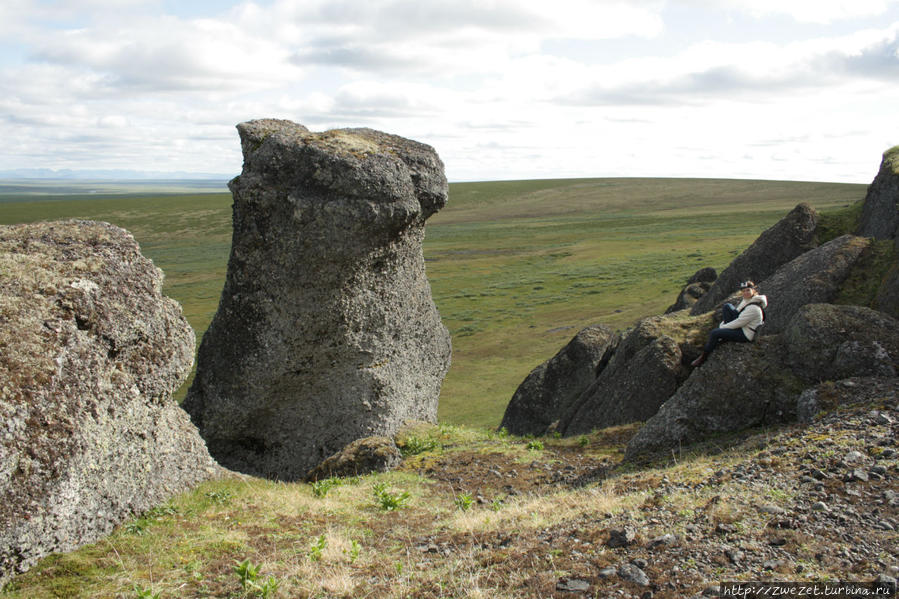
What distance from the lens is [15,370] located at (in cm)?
916

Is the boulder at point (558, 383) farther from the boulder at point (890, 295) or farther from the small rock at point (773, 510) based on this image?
the small rock at point (773, 510)

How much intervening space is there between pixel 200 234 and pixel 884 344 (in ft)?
528

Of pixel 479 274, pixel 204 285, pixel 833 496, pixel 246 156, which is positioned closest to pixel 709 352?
pixel 833 496

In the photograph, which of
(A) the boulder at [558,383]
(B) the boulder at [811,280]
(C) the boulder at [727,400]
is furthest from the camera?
(A) the boulder at [558,383]

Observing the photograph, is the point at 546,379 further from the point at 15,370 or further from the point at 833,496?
the point at 15,370

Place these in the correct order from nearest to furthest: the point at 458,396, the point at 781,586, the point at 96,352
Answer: the point at 781,586, the point at 96,352, the point at 458,396

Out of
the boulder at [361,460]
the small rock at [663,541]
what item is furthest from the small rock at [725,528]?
the boulder at [361,460]

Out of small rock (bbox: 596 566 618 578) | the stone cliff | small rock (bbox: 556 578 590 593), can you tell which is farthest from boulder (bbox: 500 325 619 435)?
small rock (bbox: 556 578 590 593)

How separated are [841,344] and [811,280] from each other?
5.24 metres

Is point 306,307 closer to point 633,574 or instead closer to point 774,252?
point 633,574

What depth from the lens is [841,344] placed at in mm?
14273

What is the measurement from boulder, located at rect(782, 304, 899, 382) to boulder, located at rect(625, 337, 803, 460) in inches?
13.9

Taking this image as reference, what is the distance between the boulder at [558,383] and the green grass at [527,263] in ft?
15.5

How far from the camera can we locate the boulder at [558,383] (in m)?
25.0
